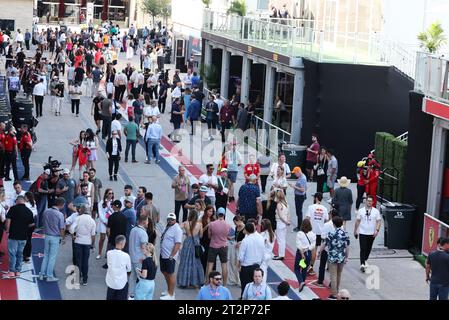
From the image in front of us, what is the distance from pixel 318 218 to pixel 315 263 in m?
1.10

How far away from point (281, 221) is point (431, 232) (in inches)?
119

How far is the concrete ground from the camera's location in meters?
18.1

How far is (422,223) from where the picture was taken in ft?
70.3

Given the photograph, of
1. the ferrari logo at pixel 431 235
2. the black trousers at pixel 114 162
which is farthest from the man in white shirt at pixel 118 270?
the black trousers at pixel 114 162

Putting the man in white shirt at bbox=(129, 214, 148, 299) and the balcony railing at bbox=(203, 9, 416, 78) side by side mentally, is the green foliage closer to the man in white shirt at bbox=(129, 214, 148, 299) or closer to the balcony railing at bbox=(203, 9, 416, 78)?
the balcony railing at bbox=(203, 9, 416, 78)

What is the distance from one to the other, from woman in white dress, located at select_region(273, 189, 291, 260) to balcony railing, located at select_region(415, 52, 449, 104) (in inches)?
145

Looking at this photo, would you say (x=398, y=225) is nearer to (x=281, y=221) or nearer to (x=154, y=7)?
(x=281, y=221)

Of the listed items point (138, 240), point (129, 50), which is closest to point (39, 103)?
point (138, 240)

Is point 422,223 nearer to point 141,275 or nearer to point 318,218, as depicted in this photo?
point 318,218

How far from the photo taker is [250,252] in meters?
16.8

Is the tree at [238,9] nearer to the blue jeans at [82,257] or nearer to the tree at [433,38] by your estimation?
the tree at [433,38]

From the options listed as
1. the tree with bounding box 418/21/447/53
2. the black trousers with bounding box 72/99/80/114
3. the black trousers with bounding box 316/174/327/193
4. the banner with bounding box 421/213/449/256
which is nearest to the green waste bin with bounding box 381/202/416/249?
the banner with bounding box 421/213/449/256

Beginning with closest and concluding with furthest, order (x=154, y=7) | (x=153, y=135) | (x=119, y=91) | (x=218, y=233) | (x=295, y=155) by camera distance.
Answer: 1. (x=218, y=233)
2. (x=153, y=135)
3. (x=295, y=155)
4. (x=119, y=91)
5. (x=154, y=7)

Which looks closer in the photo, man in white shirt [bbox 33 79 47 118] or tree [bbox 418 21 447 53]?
tree [bbox 418 21 447 53]
